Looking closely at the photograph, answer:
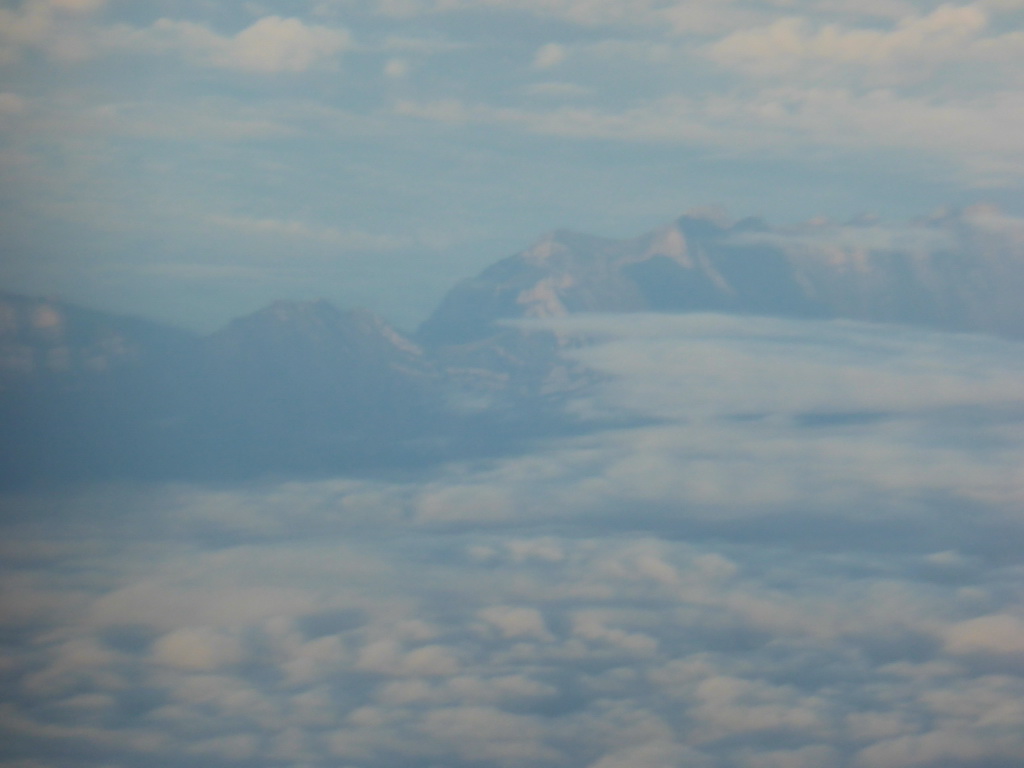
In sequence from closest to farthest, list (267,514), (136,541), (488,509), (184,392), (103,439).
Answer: (136,541)
(103,439)
(267,514)
(488,509)
(184,392)

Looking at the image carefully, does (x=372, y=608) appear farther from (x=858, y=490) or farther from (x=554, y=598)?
(x=858, y=490)

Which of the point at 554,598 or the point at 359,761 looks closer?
the point at 359,761

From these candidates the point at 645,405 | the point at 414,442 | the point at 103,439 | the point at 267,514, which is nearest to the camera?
the point at 103,439

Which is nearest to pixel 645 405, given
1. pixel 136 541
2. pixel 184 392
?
pixel 184 392

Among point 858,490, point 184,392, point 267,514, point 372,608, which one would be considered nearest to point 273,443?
point 184,392

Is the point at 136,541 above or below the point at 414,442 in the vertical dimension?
below

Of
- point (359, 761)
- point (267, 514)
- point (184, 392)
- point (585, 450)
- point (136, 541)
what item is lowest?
point (359, 761)
